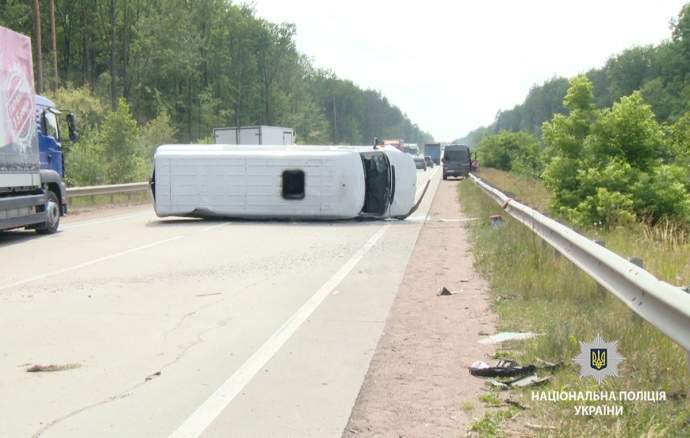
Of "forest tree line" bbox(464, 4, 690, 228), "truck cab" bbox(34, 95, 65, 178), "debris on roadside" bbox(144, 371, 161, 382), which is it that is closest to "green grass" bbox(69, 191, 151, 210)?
"truck cab" bbox(34, 95, 65, 178)

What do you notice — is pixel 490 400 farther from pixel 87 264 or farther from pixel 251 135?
pixel 251 135

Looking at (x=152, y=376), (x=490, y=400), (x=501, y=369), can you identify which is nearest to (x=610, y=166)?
(x=501, y=369)

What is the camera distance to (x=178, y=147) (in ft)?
69.5

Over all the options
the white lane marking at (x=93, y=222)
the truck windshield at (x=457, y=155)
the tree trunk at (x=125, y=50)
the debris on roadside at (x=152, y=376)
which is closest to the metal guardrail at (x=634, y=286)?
the debris on roadside at (x=152, y=376)

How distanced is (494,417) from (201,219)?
18.0 m

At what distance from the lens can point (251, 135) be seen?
37281mm

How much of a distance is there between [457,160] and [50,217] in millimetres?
44184

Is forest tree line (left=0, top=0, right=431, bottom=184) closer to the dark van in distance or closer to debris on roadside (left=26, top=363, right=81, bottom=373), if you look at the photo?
the dark van in distance

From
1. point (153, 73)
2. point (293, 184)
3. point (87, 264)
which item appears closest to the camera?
point (87, 264)

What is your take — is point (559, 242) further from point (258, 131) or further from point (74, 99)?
point (74, 99)

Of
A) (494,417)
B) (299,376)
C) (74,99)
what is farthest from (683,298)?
(74,99)

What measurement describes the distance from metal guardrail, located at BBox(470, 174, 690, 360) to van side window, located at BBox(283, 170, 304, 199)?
11500mm

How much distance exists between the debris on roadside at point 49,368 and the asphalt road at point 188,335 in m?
0.06

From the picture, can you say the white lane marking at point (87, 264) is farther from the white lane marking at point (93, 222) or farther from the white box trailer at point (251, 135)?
the white box trailer at point (251, 135)
